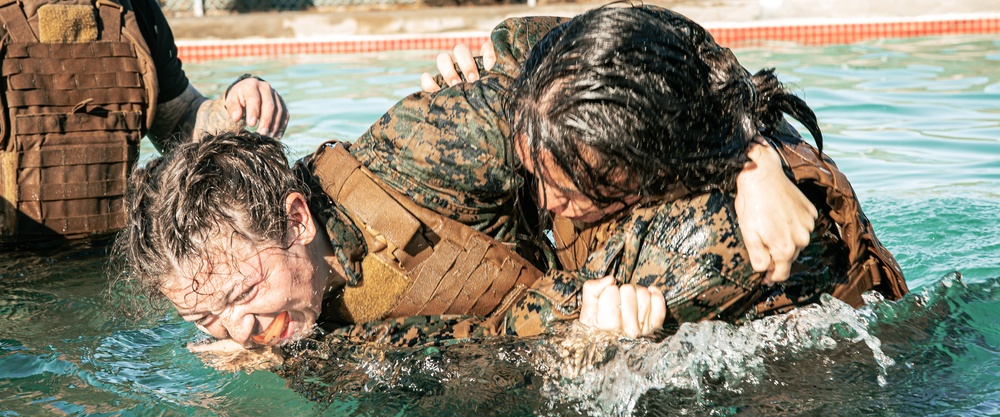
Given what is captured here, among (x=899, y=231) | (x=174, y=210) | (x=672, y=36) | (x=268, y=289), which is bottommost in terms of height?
(x=899, y=231)

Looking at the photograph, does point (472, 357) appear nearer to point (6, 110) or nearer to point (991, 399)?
point (991, 399)

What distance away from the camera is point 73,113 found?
4.10 m

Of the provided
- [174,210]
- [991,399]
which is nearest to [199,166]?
[174,210]

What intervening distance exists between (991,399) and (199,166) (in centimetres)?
228

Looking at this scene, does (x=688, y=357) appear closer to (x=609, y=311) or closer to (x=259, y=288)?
(x=609, y=311)

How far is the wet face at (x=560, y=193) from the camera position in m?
2.62

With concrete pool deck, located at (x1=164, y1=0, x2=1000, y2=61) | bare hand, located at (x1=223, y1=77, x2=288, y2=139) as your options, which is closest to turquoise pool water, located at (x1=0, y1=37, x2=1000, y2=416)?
bare hand, located at (x1=223, y1=77, x2=288, y2=139)

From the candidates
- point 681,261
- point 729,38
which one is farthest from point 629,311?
point 729,38

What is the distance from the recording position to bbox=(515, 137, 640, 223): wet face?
262cm

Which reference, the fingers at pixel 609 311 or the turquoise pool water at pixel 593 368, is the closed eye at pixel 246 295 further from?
the fingers at pixel 609 311

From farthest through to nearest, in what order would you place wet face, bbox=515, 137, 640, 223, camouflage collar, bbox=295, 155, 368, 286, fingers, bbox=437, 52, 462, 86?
fingers, bbox=437, 52, 462, 86 → camouflage collar, bbox=295, 155, 368, 286 → wet face, bbox=515, 137, 640, 223

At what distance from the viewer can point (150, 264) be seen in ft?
9.11

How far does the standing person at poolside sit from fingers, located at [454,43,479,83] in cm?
90

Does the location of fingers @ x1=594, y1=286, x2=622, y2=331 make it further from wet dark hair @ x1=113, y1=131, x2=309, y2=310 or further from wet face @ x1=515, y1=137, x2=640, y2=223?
wet dark hair @ x1=113, y1=131, x2=309, y2=310
